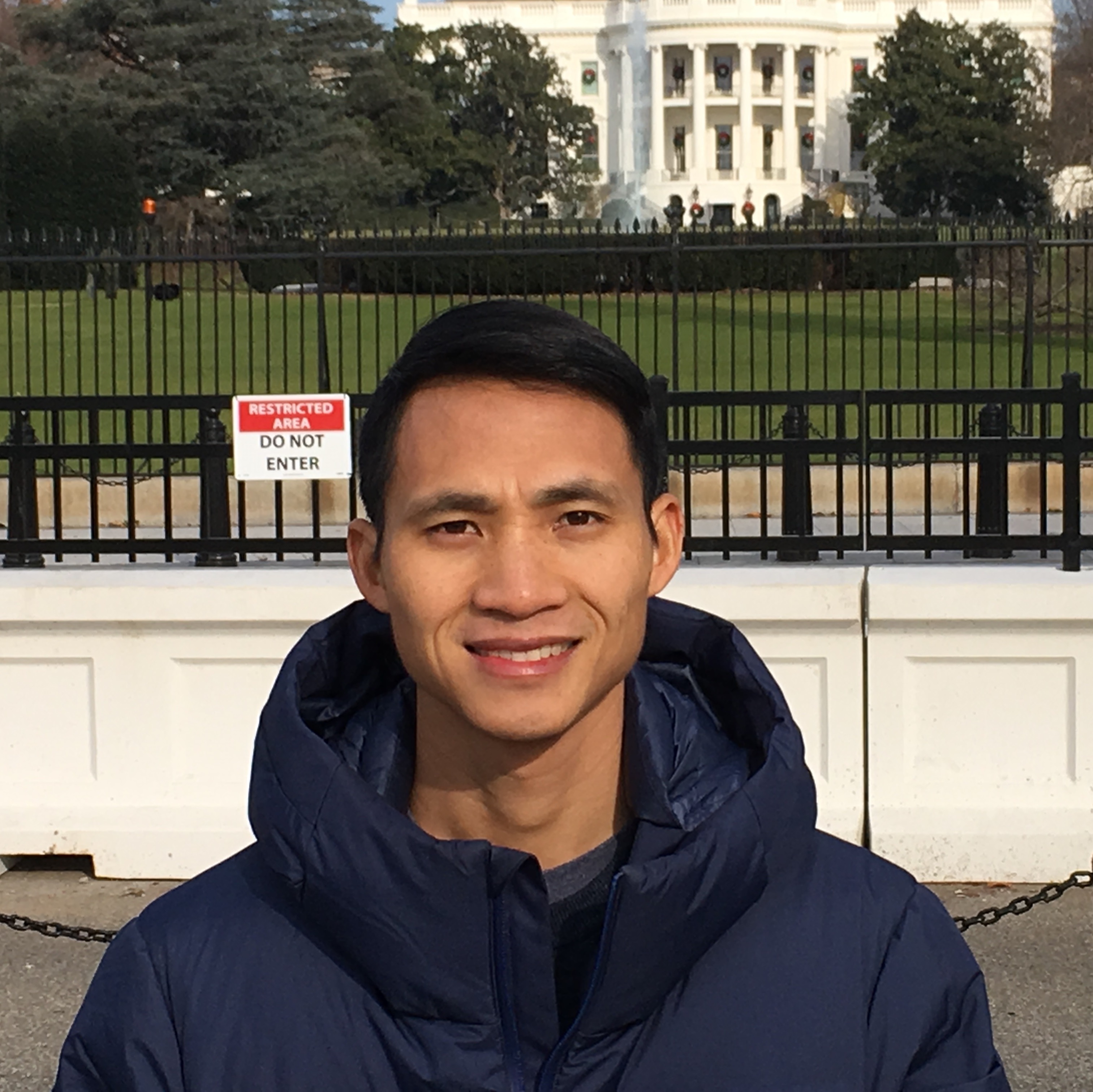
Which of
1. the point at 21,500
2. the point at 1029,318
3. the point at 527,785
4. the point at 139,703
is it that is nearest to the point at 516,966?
the point at 527,785

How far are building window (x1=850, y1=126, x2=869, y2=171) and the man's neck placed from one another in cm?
11889

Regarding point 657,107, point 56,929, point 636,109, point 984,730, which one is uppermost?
point 636,109

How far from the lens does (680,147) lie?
132000 millimetres

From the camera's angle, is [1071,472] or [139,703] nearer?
[139,703]

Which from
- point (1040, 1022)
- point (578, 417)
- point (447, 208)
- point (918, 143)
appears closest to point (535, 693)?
point (578, 417)

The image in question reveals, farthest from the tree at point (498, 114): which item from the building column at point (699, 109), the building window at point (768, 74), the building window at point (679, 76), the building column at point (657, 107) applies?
the building window at point (768, 74)

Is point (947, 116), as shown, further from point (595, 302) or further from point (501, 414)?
point (501, 414)

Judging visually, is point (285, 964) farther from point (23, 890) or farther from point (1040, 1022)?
point (23, 890)

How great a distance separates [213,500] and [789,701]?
244cm

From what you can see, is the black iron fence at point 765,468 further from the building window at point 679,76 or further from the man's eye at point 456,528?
the building window at point 679,76

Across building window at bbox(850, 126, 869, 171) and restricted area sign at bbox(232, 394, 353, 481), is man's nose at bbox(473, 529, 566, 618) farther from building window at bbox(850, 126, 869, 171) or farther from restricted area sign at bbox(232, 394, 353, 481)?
building window at bbox(850, 126, 869, 171)

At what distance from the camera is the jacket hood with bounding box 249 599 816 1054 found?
179 centimetres

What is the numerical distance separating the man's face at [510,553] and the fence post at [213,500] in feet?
18.2

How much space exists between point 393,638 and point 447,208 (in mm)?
73360
